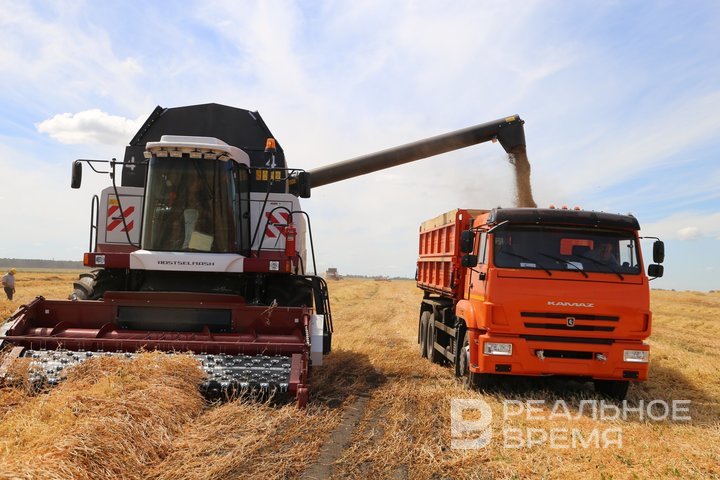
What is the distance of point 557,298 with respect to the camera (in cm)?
805

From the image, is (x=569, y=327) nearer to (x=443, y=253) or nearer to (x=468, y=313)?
(x=468, y=313)

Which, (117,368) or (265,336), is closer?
(117,368)

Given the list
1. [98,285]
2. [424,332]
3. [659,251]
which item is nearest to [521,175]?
[424,332]

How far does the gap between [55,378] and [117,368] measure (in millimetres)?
658

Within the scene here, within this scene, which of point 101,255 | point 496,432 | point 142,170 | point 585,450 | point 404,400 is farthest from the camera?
point 142,170

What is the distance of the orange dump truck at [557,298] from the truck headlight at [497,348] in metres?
0.01

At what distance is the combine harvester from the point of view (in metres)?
7.23

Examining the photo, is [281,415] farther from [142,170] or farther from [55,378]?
[142,170]

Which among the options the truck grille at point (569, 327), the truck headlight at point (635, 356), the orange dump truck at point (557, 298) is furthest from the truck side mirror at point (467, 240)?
the truck headlight at point (635, 356)

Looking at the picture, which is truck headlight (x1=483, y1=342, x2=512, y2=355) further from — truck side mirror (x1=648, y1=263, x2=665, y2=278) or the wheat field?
truck side mirror (x1=648, y1=263, x2=665, y2=278)

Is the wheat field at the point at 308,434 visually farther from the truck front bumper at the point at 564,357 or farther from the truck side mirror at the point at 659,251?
the truck side mirror at the point at 659,251

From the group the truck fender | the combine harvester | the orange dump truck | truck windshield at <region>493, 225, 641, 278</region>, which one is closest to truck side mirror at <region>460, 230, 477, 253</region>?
the orange dump truck

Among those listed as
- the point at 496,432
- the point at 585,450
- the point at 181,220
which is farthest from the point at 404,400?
the point at 181,220

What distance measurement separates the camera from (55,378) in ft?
21.2
